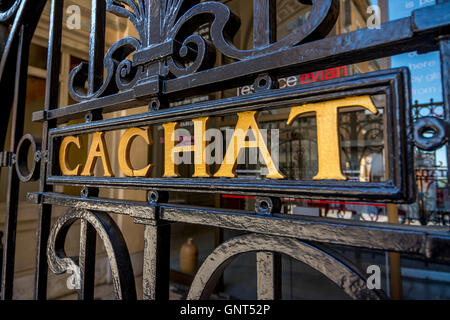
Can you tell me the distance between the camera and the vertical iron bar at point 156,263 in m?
0.52

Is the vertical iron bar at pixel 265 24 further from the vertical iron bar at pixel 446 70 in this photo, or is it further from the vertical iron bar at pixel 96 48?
the vertical iron bar at pixel 96 48

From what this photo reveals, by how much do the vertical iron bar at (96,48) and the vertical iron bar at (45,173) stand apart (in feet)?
0.54

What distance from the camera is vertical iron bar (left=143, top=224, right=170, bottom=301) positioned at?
20.3 inches

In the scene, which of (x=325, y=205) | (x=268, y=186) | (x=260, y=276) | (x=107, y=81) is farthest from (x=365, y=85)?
(x=325, y=205)

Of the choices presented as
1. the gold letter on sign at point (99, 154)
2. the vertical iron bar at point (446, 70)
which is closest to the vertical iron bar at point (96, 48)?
the gold letter on sign at point (99, 154)

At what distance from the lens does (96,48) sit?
2.26 feet

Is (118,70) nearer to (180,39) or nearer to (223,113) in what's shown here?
(180,39)

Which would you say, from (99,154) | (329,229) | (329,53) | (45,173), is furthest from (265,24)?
(45,173)

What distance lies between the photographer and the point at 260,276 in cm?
41

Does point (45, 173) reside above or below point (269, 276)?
above

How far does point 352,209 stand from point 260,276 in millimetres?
2986

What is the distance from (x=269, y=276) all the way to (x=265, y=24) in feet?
1.36

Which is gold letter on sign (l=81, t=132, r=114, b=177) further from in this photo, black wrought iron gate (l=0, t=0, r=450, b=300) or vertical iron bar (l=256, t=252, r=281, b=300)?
vertical iron bar (l=256, t=252, r=281, b=300)
